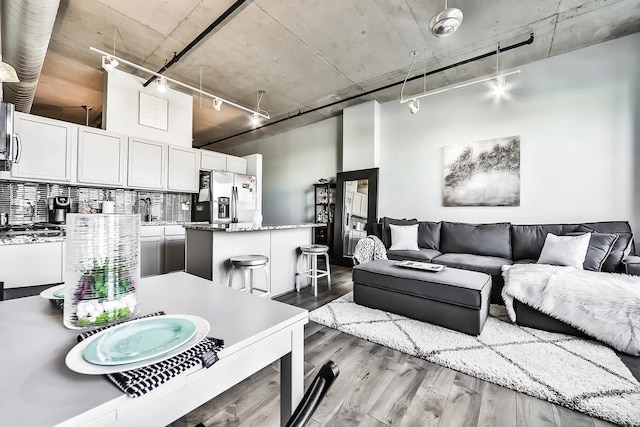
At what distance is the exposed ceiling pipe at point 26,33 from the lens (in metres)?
2.23

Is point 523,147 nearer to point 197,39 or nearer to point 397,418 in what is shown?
point 397,418

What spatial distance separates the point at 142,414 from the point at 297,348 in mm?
426

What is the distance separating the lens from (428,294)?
2527 millimetres

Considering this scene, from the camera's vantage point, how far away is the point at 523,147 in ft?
13.0

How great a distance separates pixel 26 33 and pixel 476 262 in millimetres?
5383

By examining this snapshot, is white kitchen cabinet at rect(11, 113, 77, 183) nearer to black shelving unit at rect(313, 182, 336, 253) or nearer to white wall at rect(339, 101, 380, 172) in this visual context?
black shelving unit at rect(313, 182, 336, 253)

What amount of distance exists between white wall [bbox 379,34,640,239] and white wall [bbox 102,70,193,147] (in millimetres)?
4455

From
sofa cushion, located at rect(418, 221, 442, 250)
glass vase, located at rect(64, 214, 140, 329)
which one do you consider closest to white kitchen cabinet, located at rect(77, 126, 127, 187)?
glass vase, located at rect(64, 214, 140, 329)

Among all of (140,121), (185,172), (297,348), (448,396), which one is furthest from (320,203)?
(297,348)

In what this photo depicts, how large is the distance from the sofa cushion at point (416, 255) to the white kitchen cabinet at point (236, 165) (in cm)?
372

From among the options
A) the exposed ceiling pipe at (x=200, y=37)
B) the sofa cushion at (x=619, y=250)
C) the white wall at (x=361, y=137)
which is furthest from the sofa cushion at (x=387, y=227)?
the exposed ceiling pipe at (x=200, y=37)

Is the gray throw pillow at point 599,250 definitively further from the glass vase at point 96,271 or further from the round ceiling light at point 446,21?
the glass vase at point 96,271

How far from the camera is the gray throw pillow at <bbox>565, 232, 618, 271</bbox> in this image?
2.87 metres

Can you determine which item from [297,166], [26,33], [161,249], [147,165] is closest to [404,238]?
[297,166]
